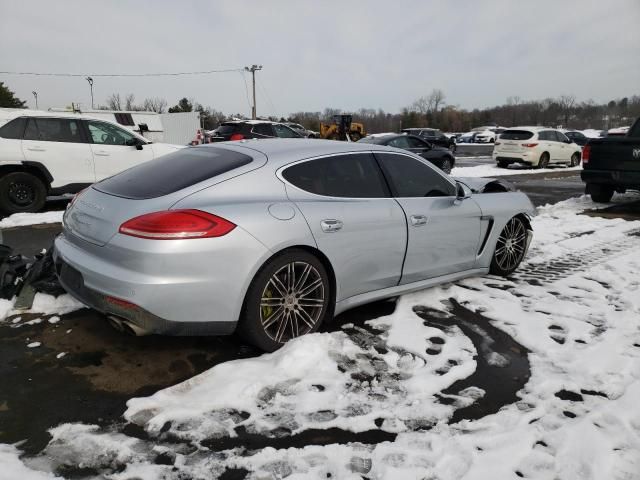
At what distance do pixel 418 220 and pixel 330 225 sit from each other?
36.7 inches

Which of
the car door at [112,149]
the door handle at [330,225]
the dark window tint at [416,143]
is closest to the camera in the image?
the door handle at [330,225]

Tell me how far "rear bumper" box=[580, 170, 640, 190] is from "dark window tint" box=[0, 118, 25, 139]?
406 inches

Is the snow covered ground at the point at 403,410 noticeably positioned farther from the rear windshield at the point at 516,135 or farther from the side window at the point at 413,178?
the rear windshield at the point at 516,135

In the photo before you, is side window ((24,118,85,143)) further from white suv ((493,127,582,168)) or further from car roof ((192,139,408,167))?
white suv ((493,127,582,168))

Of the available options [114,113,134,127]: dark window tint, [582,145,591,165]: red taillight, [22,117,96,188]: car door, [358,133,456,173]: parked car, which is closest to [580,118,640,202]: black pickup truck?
[582,145,591,165]: red taillight

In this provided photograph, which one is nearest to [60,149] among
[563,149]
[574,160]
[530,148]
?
[530,148]

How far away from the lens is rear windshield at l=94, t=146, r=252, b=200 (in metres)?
3.16

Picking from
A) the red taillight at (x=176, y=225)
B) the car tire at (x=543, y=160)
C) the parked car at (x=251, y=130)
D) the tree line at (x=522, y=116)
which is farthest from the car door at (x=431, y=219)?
the tree line at (x=522, y=116)

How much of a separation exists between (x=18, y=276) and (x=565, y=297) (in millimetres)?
4804

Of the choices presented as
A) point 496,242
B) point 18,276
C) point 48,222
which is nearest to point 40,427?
point 18,276

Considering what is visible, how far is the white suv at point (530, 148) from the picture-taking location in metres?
19.2

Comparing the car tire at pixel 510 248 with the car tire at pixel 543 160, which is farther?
the car tire at pixel 543 160

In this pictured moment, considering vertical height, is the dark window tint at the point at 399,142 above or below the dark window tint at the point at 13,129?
below

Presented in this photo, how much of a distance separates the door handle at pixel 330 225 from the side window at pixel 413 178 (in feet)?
2.44
